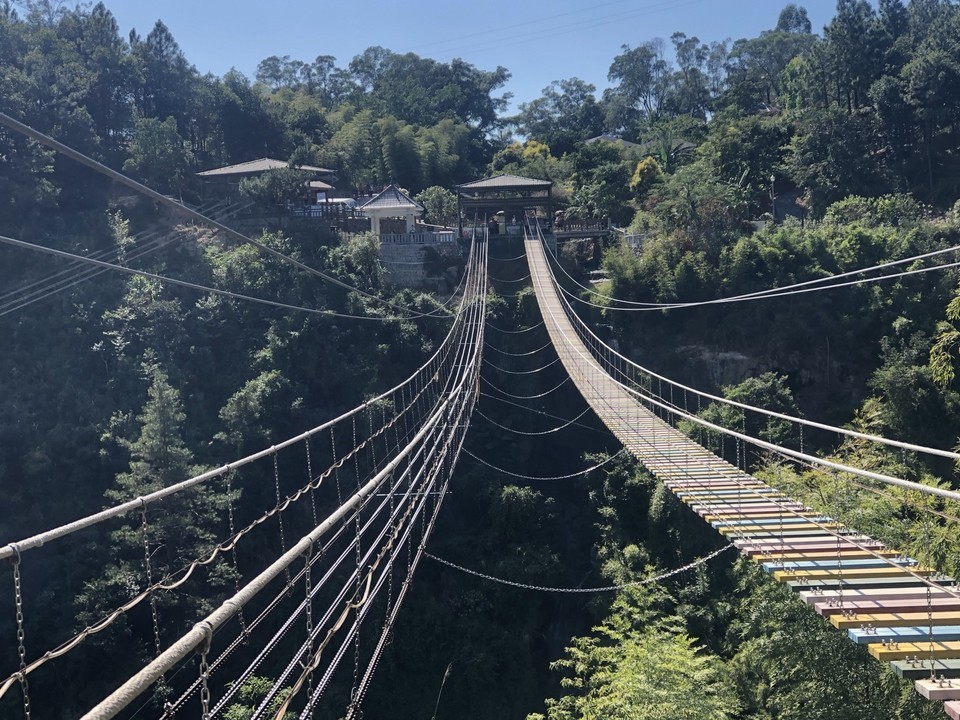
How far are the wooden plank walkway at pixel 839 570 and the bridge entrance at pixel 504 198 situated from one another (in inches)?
459

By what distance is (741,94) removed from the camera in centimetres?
2603

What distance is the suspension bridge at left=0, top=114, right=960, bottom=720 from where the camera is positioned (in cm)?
317

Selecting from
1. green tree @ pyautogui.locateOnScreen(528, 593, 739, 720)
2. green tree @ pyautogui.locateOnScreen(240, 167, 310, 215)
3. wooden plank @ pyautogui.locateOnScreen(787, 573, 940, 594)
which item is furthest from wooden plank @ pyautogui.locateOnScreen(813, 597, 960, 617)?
green tree @ pyautogui.locateOnScreen(240, 167, 310, 215)

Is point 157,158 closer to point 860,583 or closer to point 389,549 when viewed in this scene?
point 389,549

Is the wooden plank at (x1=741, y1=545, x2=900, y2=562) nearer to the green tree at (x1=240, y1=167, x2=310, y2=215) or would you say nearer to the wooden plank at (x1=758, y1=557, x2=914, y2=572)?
the wooden plank at (x1=758, y1=557, x2=914, y2=572)

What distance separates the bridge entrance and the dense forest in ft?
3.29

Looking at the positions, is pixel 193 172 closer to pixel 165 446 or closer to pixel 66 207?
pixel 66 207

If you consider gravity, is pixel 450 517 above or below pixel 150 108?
below

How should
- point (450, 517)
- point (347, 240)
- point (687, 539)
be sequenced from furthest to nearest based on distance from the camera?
point (347, 240) → point (450, 517) → point (687, 539)

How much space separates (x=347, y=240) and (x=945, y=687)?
15.7 meters

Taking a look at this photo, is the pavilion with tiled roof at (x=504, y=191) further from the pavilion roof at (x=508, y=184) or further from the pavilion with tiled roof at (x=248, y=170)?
the pavilion with tiled roof at (x=248, y=170)

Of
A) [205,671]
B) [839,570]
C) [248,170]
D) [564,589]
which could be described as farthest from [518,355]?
[205,671]

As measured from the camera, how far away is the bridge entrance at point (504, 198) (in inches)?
760

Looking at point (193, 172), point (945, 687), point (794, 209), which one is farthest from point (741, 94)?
point (945, 687)
